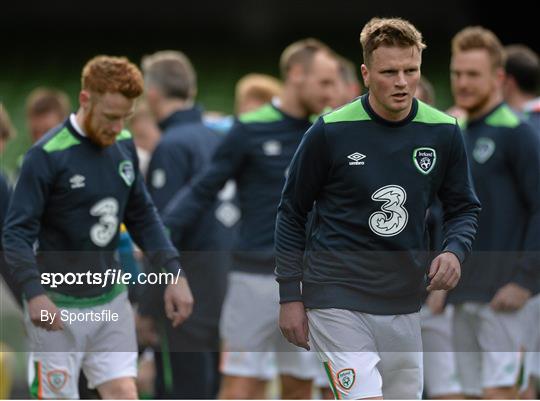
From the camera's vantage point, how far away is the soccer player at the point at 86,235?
462cm

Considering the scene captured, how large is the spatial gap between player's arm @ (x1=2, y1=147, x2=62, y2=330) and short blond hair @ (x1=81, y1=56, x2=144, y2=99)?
39 cm

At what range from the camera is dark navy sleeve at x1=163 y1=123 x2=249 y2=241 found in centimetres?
600

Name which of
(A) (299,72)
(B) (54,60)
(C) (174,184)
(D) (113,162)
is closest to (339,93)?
(A) (299,72)

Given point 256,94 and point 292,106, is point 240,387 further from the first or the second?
point 256,94

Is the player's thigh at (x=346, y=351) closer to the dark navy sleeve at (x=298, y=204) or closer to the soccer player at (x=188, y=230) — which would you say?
the dark navy sleeve at (x=298, y=204)

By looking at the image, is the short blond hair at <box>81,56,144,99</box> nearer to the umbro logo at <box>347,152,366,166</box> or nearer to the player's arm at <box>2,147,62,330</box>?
the player's arm at <box>2,147,62,330</box>

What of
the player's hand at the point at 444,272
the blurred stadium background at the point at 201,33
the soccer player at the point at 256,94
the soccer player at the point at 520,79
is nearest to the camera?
the player's hand at the point at 444,272

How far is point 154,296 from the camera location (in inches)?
238

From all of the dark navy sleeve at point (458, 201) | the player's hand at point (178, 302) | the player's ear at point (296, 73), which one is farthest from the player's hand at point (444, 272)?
the player's ear at point (296, 73)

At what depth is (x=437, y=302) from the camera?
606 cm

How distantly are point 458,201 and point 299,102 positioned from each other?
2.13 meters

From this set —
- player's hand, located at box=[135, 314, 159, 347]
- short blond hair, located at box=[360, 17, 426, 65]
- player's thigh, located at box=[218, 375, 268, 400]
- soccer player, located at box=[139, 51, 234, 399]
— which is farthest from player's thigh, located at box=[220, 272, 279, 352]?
short blond hair, located at box=[360, 17, 426, 65]

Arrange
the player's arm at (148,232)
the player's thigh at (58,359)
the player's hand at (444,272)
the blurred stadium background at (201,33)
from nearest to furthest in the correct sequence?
the player's hand at (444,272), the player's thigh at (58,359), the player's arm at (148,232), the blurred stadium background at (201,33)

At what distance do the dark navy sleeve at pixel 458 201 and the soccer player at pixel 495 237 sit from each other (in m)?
1.34
